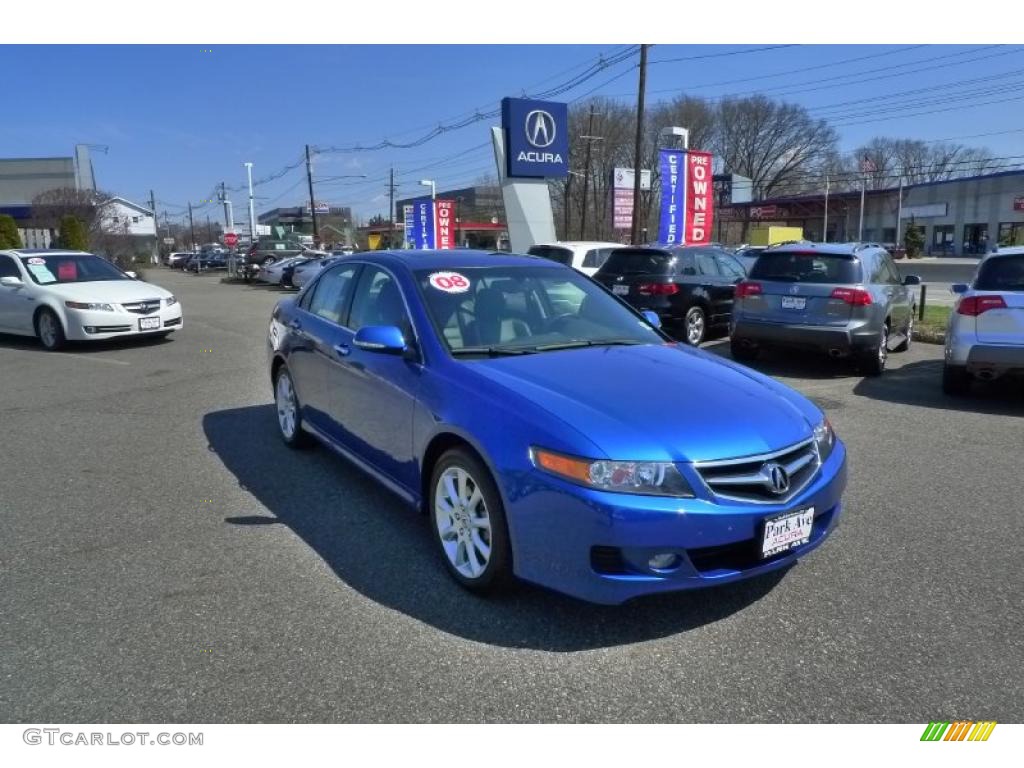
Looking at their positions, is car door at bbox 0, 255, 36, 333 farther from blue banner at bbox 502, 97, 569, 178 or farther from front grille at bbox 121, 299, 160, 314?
blue banner at bbox 502, 97, 569, 178

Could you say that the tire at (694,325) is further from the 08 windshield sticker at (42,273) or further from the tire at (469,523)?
the 08 windshield sticker at (42,273)

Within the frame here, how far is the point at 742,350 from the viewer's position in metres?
10.1

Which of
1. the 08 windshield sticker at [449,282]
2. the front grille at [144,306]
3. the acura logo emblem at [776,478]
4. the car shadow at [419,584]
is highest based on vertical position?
the 08 windshield sticker at [449,282]

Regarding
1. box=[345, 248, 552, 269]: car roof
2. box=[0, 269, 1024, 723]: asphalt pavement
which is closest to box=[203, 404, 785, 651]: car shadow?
box=[0, 269, 1024, 723]: asphalt pavement

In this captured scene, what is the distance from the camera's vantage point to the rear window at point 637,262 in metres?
11.5

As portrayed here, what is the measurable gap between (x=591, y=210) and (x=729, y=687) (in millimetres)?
70344

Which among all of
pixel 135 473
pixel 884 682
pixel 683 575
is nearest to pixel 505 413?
pixel 683 575

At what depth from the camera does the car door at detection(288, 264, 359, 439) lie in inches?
196

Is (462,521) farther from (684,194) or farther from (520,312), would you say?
(684,194)

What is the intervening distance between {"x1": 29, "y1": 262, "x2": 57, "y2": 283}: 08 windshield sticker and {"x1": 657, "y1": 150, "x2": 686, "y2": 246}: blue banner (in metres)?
15.0

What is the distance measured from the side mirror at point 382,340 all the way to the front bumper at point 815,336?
20.9ft

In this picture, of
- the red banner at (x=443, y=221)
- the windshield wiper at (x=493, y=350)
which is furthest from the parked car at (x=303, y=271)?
the windshield wiper at (x=493, y=350)

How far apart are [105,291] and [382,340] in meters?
9.51

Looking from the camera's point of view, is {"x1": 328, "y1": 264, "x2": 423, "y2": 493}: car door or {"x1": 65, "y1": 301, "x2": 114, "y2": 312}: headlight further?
{"x1": 65, "y1": 301, "x2": 114, "y2": 312}: headlight
